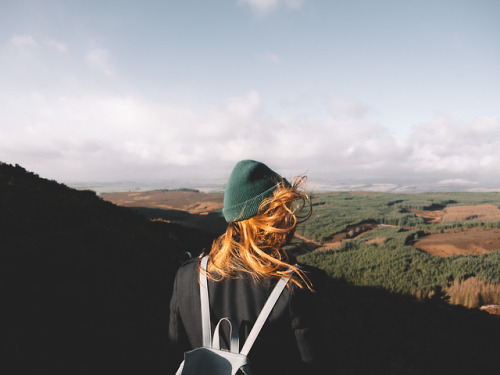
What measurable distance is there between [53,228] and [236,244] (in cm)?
842

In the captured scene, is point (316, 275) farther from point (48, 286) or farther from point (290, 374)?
point (48, 286)

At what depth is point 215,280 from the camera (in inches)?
58.2

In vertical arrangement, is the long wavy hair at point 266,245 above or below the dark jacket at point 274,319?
above

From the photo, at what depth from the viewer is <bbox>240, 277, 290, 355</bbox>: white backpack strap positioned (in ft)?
4.26

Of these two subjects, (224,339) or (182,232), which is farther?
(182,232)

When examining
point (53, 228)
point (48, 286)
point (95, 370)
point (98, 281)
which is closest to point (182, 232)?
point (53, 228)

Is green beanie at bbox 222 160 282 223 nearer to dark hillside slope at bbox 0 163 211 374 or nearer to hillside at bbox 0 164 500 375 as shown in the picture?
hillside at bbox 0 164 500 375

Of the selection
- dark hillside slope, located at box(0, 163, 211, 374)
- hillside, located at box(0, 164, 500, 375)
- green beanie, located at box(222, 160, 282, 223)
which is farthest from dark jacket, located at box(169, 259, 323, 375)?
dark hillside slope, located at box(0, 163, 211, 374)

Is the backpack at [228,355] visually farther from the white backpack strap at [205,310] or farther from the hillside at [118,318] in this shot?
the hillside at [118,318]

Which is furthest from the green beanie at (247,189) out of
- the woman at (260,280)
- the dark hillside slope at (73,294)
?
the dark hillside slope at (73,294)

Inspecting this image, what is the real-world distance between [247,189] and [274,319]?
2.74ft

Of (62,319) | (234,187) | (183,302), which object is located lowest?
(62,319)

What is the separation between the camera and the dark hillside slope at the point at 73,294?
388 centimetres

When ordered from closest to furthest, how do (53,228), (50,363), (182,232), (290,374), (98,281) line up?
1. (290,374)
2. (50,363)
3. (98,281)
4. (53,228)
5. (182,232)
